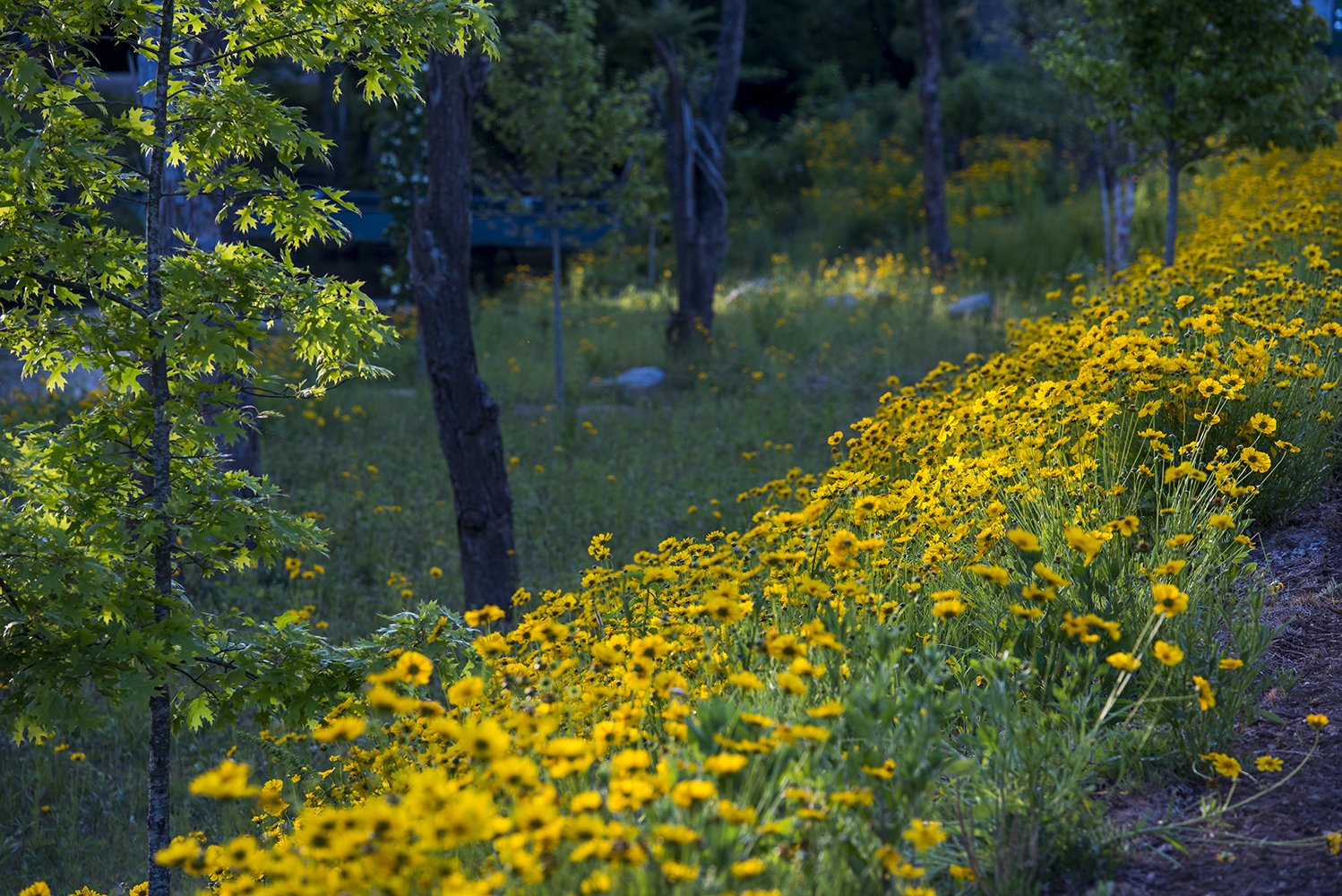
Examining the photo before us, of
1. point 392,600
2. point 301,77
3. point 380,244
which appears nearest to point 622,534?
point 392,600

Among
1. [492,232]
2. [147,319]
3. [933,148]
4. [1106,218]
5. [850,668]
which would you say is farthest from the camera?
[492,232]

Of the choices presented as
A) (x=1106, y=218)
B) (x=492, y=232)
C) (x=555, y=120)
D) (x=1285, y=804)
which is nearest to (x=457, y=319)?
(x=1285, y=804)

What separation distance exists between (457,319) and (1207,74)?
6.80 metres

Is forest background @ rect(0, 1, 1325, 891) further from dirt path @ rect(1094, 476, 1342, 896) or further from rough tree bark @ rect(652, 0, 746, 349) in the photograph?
dirt path @ rect(1094, 476, 1342, 896)

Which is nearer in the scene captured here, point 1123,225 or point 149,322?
point 149,322

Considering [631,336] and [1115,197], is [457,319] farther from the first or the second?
[1115,197]

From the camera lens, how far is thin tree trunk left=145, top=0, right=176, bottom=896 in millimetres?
3646

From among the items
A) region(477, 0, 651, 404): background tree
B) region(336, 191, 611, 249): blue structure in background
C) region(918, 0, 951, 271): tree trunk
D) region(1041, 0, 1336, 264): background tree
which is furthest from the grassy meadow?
region(336, 191, 611, 249): blue structure in background

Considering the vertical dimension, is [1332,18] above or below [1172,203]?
above

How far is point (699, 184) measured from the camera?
13.5 meters

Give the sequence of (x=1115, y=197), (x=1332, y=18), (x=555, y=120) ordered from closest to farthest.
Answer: (x=1332, y=18)
(x=555, y=120)
(x=1115, y=197)

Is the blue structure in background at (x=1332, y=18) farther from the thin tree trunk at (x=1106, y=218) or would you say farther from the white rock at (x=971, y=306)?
the white rock at (x=971, y=306)

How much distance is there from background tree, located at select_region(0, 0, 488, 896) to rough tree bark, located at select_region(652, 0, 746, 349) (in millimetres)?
9380

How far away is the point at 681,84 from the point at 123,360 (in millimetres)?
10530
